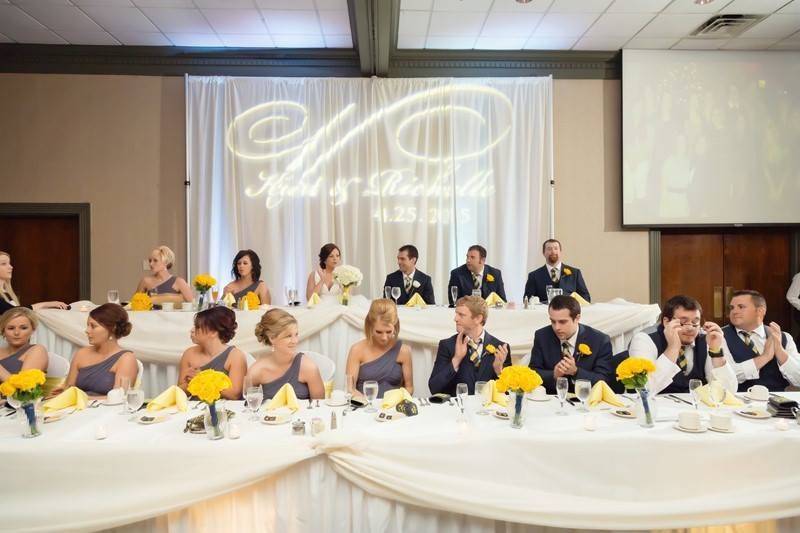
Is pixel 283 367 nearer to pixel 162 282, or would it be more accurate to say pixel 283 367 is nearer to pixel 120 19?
pixel 162 282

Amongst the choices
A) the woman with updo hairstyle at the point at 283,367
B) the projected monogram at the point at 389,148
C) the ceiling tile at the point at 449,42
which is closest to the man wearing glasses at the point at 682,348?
the woman with updo hairstyle at the point at 283,367

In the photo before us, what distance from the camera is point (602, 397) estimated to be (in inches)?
107

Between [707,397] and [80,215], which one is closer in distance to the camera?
[707,397]

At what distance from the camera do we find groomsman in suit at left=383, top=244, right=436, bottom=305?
19.9 ft

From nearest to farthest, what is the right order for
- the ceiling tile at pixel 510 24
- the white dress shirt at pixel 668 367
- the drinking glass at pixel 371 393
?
the drinking glass at pixel 371 393 < the white dress shirt at pixel 668 367 < the ceiling tile at pixel 510 24

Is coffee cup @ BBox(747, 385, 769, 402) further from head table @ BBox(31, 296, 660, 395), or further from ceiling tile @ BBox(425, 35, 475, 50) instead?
ceiling tile @ BBox(425, 35, 475, 50)

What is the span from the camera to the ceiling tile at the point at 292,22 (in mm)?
5922

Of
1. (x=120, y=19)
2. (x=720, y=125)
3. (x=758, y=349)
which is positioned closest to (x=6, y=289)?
(x=120, y=19)

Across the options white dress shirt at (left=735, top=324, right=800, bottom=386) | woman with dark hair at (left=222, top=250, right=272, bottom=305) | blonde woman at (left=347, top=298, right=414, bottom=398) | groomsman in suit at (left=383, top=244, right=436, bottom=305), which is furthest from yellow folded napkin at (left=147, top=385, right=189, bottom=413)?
groomsman in suit at (left=383, top=244, right=436, bottom=305)

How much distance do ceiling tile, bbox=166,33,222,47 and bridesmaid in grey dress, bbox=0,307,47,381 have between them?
4.25m

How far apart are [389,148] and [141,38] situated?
10.6 feet

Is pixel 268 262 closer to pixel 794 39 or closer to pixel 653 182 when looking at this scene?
pixel 653 182

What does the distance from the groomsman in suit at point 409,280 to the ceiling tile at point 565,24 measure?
2910 millimetres

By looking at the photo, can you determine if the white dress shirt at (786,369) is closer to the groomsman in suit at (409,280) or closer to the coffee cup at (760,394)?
the coffee cup at (760,394)
